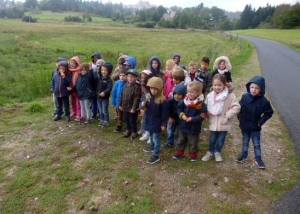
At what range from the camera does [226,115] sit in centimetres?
502

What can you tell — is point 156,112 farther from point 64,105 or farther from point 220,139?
point 64,105

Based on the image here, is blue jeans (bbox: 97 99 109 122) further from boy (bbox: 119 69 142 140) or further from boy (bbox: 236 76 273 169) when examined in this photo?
boy (bbox: 236 76 273 169)

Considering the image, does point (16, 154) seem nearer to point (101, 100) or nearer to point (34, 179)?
point (34, 179)

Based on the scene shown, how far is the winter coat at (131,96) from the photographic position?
6.02 m

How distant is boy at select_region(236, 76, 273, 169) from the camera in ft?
15.6

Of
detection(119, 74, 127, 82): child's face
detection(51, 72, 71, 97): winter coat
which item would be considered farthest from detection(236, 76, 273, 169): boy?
detection(51, 72, 71, 97): winter coat

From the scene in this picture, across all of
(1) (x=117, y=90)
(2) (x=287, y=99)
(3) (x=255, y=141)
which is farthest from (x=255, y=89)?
(2) (x=287, y=99)

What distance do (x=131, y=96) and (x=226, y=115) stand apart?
2.21 m

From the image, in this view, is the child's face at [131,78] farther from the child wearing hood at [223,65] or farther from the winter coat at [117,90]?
the child wearing hood at [223,65]

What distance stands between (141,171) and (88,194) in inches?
44.1

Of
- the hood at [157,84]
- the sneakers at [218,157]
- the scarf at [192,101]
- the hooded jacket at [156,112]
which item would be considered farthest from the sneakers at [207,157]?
the hood at [157,84]

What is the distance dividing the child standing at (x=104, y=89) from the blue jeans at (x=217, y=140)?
2873 millimetres

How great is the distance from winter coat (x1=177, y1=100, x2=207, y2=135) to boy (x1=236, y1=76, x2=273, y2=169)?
0.79 metres

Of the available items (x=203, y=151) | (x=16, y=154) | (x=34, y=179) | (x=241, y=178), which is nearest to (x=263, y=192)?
(x=241, y=178)
